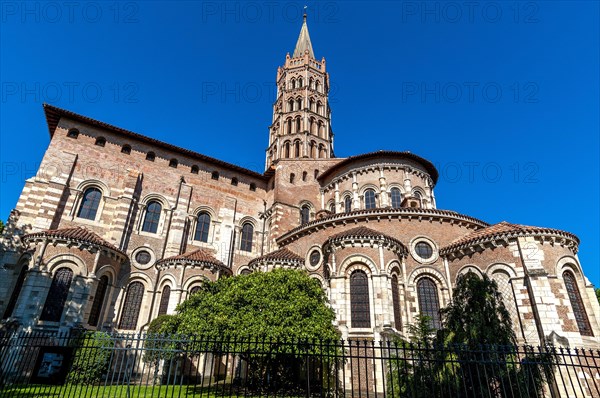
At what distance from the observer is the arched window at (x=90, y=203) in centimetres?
2472

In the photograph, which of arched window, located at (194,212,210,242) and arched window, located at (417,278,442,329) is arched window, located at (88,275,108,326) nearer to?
arched window, located at (194,212,210,242)

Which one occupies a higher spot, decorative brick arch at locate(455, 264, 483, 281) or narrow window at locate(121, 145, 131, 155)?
narrow window at locate(121, 145, 131, 155)

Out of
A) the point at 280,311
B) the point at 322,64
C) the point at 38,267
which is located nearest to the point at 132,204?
the point at 38,267

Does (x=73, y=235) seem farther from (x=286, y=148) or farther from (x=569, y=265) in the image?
(x=569, y=265)

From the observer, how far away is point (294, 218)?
99.7 ft

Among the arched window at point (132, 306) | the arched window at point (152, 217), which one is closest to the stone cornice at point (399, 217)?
the arched window at point (152, 217)

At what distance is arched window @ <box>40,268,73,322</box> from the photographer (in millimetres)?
18891

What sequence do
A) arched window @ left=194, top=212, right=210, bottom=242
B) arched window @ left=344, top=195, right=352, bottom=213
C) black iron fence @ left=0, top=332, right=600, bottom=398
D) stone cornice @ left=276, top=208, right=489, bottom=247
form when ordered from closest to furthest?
black iron fence @ left=0, top=332, right=600, bottom=398 < stone cornice @ left=276, top=208, right=489, bottom=247 < arched window @ left=194, top=212, right=210, bottom=242 < arched window @ left=344, top=195, right=352, bottom=213

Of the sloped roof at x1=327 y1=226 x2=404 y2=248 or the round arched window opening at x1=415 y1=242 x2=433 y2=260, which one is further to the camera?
the round arched window opening at x1=415 y1=242 x2=433 y2=260

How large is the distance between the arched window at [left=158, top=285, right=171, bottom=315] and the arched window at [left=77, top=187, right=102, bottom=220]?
752cm

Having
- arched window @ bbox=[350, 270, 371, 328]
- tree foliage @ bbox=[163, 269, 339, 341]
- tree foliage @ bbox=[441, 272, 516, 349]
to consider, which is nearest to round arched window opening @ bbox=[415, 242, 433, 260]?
arched window @ bbox=[350, 270, 371, 328]

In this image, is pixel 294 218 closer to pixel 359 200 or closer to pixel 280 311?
pixel 359 200

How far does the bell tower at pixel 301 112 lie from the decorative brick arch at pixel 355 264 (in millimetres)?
20660

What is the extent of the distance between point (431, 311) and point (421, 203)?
10.1 metres
